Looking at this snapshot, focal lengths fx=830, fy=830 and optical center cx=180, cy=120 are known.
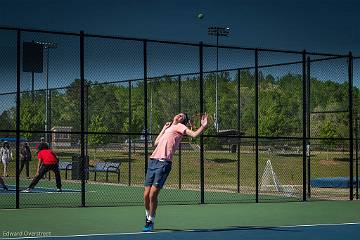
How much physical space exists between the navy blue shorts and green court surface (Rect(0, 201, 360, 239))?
0.85 m

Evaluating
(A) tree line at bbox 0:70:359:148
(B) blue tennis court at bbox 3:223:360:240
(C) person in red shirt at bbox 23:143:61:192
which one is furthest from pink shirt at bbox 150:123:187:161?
(C) person in red shirt at bbox 23:143:61:192

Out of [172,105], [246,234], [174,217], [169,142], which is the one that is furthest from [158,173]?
[172,105]

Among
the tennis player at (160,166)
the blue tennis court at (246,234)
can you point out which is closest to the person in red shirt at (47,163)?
the blue tennis court at (246,234)

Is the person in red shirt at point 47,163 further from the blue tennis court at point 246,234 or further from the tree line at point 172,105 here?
the blue tennis court at point 246,234

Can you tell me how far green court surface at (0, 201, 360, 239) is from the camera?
557 inches

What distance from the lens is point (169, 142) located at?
1360 cm

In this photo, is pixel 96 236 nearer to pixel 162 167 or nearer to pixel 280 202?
pixel 162 167

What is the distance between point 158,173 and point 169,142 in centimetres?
55

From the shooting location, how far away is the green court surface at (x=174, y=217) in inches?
557

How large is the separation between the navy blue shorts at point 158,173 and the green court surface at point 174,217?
85 cm

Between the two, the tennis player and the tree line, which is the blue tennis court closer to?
the tennis player

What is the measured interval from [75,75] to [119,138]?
44.2 metres

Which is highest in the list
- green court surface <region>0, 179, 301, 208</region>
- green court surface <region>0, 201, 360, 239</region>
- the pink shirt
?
the pink shirt

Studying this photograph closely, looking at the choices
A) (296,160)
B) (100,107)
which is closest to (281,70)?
(100,107)
